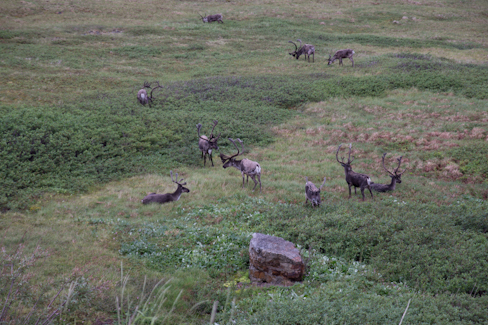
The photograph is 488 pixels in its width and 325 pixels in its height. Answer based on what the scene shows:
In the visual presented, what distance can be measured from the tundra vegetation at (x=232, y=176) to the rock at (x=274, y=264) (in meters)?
0.36

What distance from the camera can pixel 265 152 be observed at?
21016 millimetres

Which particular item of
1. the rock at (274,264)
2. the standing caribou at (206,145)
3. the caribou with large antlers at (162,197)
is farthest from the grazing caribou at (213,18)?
the rock at (274,264)

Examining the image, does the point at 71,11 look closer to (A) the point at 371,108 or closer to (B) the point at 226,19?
(B) the point at 226,19

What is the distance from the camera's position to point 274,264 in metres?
9.09

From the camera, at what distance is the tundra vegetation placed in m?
7.83

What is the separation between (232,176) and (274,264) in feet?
30.6

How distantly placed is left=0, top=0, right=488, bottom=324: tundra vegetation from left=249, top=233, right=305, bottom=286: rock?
1.19ft

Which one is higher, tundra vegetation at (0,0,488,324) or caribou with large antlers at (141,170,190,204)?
tundra vegetation at (0,0,488,324)

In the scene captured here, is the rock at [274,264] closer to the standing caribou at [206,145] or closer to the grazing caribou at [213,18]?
the standing caribou at [206,145]

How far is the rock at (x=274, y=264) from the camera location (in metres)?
8.95

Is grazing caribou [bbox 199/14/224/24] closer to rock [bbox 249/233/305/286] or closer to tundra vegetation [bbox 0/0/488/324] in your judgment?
tundra vegetation [bbox 0/0/488/324]

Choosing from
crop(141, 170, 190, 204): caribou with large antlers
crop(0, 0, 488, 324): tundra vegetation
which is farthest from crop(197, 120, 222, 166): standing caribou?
crop(141, 170, 190, 204): caribou with large antlers

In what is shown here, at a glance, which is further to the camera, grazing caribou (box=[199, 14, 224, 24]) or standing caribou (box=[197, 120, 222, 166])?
grazing caribou (box=[199, 14, 224, 24])

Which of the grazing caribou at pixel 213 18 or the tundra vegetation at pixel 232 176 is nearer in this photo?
the tundra vegetation at pixel 232 176
